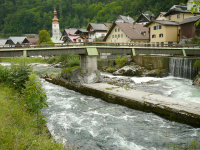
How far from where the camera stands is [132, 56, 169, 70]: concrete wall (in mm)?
35994

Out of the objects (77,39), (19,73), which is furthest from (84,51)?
(77,39)

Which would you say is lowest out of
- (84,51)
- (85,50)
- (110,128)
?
(110,128)

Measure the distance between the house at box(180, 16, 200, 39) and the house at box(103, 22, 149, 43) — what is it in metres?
12.9

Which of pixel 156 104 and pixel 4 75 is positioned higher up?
pixel 4 75

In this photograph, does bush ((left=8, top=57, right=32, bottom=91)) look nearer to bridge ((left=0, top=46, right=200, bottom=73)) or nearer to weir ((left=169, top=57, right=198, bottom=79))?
bridge ((left=0, top=46, right=200, bottom=73))

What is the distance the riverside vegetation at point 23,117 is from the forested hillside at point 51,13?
102 m

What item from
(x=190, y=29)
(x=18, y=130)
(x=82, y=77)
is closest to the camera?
(x=18, y=130)

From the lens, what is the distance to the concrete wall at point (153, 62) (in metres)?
36.0

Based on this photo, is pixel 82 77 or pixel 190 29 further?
pixel 190 29

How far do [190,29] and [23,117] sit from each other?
45095mm

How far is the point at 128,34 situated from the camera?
5578 centimetres

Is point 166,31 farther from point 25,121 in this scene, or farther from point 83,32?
point 25,121

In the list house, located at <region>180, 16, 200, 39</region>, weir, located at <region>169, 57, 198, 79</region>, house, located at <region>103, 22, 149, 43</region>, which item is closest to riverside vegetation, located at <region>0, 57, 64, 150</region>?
weir, located at <region>169, 57, 198, 79</region>

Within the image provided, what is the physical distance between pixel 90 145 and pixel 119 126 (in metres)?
3.32
